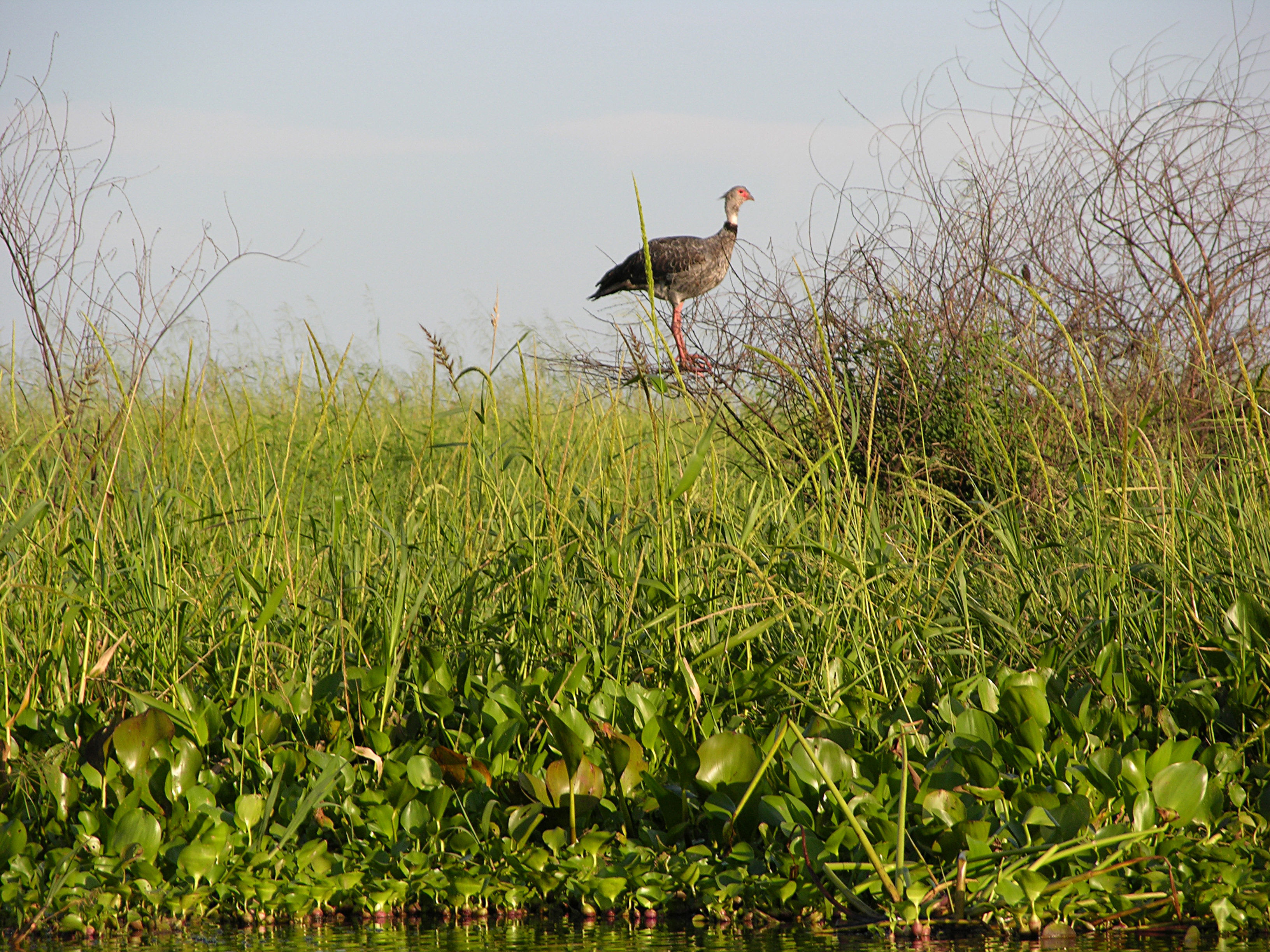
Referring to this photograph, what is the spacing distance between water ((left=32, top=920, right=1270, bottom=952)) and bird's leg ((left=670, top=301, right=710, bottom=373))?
4.87ft

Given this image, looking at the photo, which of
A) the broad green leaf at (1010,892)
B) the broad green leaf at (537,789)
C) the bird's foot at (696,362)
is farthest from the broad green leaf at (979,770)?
the bird's foot at (696,362)

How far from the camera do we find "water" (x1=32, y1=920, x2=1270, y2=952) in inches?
61.1

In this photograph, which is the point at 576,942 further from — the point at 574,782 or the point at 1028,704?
the point at 1028,704

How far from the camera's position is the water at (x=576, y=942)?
61.1 inches

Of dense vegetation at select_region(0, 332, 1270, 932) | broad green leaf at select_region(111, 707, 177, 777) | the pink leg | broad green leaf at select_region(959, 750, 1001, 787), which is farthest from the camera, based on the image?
the pink leg

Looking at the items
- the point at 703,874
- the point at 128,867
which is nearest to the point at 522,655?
the point at 703,874

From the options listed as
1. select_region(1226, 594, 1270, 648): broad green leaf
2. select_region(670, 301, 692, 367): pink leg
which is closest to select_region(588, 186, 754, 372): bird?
select_region(670, 301, 692, 367): pink leg

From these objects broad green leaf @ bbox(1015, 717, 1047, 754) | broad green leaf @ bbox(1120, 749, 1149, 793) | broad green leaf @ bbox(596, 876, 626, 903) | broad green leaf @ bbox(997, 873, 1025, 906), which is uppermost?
broad green leaf @ bbox(1015, 717, 1047, 754)

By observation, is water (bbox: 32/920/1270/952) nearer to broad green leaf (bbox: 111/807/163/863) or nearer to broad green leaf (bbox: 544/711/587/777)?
broad green leaf (bbox: 111/807/163/863)

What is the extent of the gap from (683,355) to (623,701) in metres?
1.73

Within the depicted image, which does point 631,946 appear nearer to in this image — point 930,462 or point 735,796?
point 735,796

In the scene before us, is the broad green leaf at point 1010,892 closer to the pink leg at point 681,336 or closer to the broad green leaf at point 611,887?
the broad green leaf at point 611,887

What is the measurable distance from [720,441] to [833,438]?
1.33 feet

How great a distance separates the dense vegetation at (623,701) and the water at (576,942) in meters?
0.04
